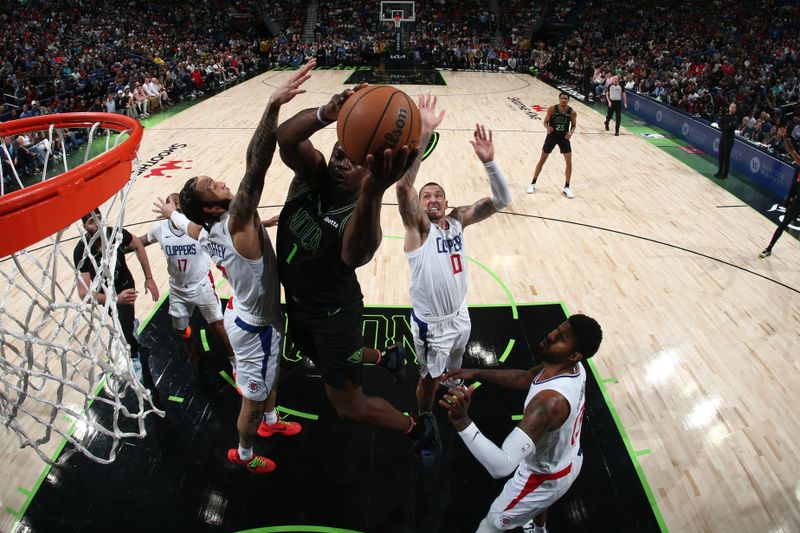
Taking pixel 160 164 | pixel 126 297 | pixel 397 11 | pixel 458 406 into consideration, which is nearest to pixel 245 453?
pixel 126 297

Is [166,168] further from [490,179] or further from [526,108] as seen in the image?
[526,108]

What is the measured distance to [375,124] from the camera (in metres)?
1.88

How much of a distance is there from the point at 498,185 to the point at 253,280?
1.65m

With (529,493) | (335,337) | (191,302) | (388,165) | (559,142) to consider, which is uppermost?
(388,165)

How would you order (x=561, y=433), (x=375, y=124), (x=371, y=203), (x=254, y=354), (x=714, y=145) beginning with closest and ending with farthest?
1. (x=371, y=203)
2. (x=375, y=124)
3. (x=561, y=433)
4. (x=254, y=354)
5. (x=714, y=145)

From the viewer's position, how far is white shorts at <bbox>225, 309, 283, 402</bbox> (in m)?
2.82

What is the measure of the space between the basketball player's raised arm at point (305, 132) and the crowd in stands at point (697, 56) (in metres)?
10.5

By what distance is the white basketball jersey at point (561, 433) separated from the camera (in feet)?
7.72

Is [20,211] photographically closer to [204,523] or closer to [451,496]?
[204,523]

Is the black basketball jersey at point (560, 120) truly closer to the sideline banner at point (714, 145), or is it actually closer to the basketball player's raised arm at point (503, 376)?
the sideline banner at point (714, 145)

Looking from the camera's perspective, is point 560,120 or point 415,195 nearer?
point 415,195

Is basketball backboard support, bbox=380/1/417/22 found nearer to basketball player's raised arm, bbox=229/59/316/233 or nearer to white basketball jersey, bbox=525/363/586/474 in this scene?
basketball player's raised arm, bbox=229/59/316/233

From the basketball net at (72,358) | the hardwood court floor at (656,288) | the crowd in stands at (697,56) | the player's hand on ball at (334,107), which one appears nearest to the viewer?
the player's hand on ball at (334,107)

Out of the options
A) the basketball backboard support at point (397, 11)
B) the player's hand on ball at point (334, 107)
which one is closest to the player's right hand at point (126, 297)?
the player's hand on ball at point (334, 107)
